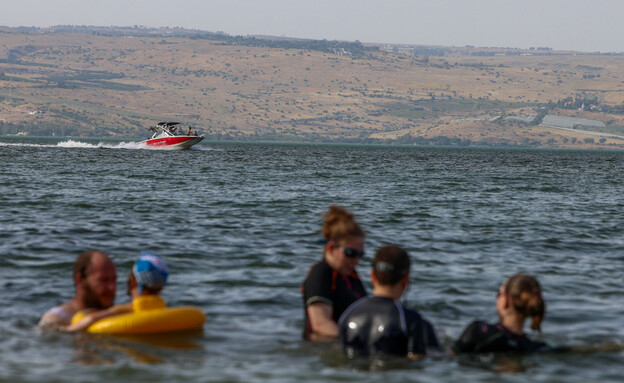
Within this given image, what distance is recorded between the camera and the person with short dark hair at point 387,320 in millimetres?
7629

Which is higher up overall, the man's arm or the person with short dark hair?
the person with short dark hair

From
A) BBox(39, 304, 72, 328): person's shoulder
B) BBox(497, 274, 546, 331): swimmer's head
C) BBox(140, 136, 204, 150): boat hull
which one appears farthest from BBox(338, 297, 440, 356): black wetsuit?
BBox(140, 136, 204, 150): boat hull

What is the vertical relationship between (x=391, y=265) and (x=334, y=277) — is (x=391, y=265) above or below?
above

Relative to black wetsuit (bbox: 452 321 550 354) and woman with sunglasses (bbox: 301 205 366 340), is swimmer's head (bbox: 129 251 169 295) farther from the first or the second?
black wetsuit (bbox: 452 321 550 354)

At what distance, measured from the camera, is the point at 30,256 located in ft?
51.4

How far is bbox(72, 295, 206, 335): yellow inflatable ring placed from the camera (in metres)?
9.25

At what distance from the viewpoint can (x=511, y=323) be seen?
8461mm

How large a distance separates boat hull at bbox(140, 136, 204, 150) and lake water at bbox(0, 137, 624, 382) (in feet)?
221

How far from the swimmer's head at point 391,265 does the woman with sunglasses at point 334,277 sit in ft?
1.73

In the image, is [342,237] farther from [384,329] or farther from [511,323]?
[511,323]

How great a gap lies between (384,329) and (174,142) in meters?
97.2

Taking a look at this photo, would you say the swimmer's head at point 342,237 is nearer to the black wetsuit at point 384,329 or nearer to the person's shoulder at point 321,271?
the person's shoulder at point 321,271

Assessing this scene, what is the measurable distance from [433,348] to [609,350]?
8.55 feet

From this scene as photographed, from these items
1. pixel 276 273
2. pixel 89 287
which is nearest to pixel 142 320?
pixel 89 287
